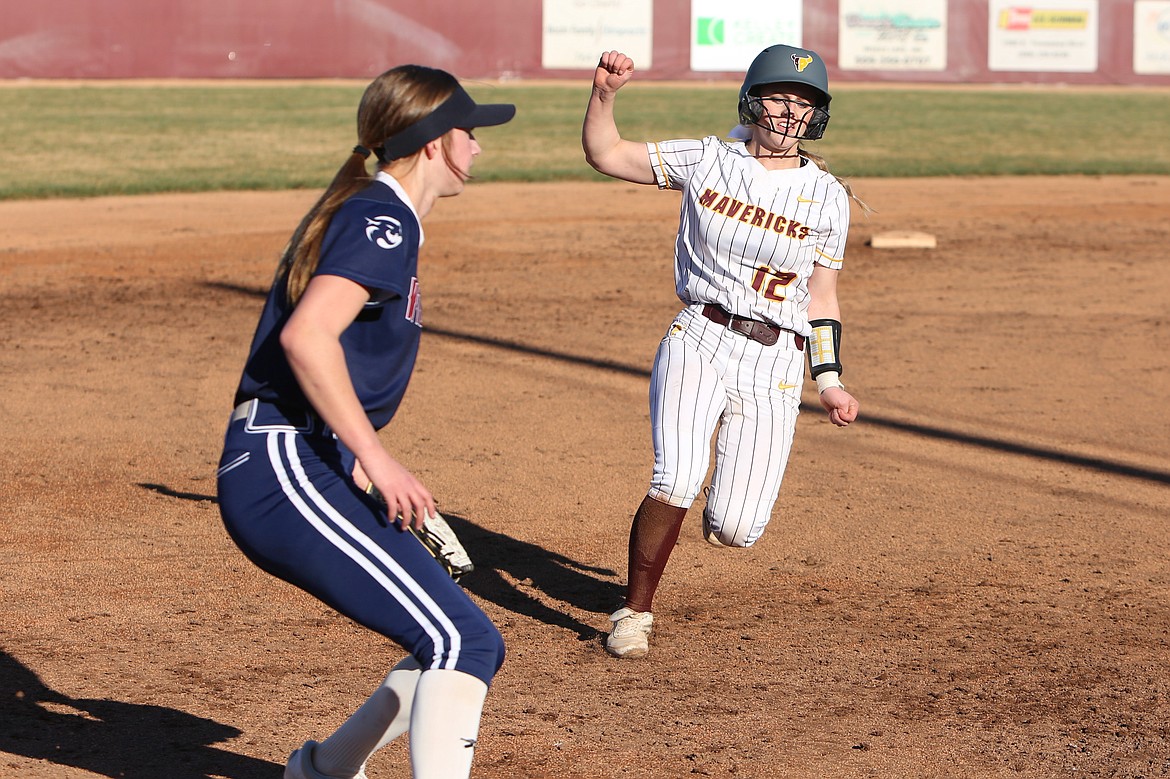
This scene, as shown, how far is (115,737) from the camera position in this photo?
3.95 metres

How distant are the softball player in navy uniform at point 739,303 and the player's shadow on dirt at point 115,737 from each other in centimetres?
136

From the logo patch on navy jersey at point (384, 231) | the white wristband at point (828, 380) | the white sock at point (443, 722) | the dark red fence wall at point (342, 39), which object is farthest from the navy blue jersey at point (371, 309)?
the dark red fence wall at point (342, 39)

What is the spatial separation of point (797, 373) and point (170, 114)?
21.7m

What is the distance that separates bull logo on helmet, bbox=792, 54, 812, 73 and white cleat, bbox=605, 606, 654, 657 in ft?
6.07

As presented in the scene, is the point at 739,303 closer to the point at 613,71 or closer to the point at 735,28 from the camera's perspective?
the point at 613,71

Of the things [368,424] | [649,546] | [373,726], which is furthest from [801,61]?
[373,726]

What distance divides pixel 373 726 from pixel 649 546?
175 centimetres

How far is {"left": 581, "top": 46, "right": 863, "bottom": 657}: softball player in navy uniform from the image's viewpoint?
452 centimetres

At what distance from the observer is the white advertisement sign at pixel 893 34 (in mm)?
33250

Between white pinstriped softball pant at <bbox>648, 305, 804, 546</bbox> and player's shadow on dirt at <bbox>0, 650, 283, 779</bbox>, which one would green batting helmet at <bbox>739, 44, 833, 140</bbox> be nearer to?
white pinstriped softball pant at <bbox>648, 305, 804, 546</bbox>

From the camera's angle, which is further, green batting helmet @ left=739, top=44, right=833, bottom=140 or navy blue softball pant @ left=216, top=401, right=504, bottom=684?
green batting helmet @ left=739, top=44, right=833, bottom=140

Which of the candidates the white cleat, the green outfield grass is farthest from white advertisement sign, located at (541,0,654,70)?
the white cleat

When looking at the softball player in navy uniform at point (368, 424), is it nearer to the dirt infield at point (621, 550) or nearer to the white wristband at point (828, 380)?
the dirt infield at point (621, 550)

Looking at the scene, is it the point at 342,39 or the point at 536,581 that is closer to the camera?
the point at 536,581
